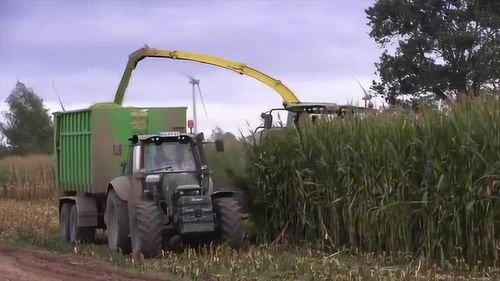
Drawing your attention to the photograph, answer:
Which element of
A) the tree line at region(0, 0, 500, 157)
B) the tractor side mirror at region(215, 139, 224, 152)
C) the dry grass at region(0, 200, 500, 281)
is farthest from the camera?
the tree line at region(0, 0, 500, 157)

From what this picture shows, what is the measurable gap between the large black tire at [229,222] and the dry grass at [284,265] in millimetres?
262

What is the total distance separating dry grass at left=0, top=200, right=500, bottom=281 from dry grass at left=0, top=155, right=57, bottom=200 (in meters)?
16.8

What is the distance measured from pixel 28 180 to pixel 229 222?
66.8ft

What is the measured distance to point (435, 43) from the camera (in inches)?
1153

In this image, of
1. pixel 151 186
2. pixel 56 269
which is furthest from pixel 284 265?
pixel 56 269

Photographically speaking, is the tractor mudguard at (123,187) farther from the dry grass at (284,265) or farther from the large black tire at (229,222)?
the large black tire at (229,222)

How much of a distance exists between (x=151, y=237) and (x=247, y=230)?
10.2ft

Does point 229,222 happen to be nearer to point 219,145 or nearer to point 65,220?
point 219,145

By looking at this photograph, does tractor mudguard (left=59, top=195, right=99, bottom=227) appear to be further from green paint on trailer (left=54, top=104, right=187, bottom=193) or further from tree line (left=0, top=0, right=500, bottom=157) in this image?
tree line (left=0, top=0, right=500, bottom=157)

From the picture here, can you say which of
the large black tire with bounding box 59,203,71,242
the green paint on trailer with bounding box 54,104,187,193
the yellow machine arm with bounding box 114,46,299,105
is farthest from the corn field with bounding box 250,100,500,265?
the yellow machine arm with bounding box 114,46,299,105

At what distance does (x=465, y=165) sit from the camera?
11914mm

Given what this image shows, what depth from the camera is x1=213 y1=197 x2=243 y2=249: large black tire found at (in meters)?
14.1

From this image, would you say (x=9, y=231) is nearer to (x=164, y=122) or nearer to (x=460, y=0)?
(x=164, y=122)

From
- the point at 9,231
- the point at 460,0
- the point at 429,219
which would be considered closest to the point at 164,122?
the point at 9,231
